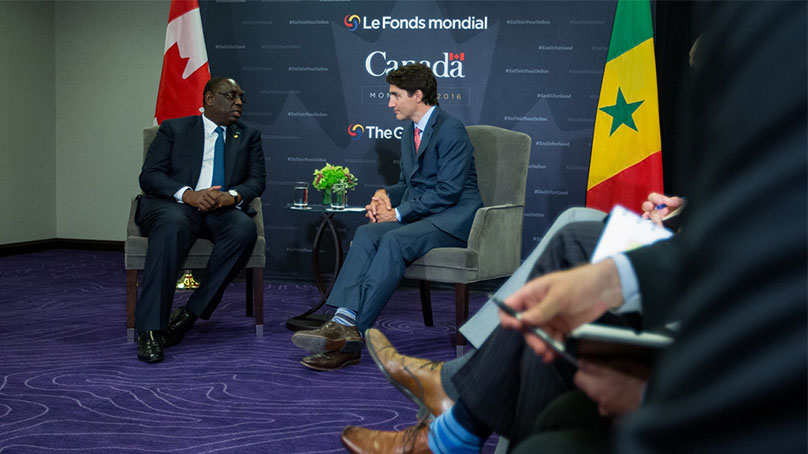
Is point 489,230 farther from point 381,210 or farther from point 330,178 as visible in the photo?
point 330,178

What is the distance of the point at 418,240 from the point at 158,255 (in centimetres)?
109

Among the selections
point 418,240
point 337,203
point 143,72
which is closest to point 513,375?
point 418,240

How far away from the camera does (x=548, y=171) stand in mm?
4820

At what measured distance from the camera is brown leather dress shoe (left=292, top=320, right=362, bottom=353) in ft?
9.21

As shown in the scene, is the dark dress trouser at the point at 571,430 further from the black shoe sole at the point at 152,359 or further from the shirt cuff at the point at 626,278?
the black shoe sole at the point at 152,359

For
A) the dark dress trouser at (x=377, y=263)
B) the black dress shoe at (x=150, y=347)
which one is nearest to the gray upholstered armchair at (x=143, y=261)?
the black dress shoe at (x=150, y=347)

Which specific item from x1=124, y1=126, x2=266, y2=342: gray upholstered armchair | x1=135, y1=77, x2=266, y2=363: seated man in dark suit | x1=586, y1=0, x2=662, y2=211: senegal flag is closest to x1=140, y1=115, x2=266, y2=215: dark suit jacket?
x1=135, y1=77, x2=266, y2=363: seated man in dark suit

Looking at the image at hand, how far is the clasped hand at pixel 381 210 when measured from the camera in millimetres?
3338

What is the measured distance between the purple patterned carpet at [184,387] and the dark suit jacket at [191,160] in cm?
70

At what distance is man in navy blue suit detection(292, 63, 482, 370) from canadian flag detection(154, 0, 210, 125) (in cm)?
195

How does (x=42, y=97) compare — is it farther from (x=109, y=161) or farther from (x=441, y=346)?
(x=441, y=346)

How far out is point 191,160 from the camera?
353 cm

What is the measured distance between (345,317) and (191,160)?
1174mm

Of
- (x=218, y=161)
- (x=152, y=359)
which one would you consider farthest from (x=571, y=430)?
(x=218, y=161)
